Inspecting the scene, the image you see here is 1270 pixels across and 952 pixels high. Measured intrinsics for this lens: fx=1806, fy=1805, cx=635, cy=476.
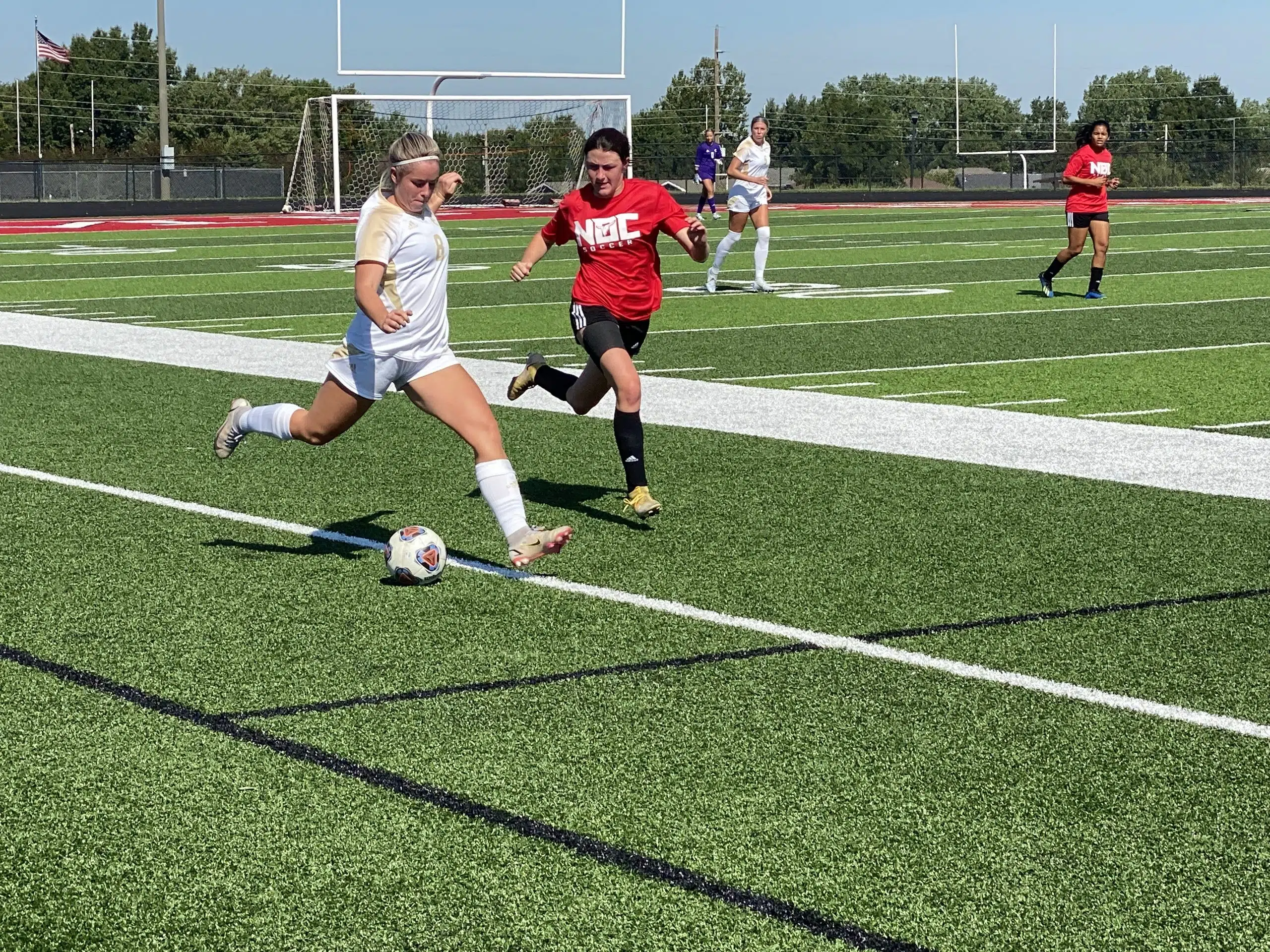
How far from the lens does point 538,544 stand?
6836 millimetres

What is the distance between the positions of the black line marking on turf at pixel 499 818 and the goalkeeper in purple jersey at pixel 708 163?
29.9 meters

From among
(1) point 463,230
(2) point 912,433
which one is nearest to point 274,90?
(1) point 463,230

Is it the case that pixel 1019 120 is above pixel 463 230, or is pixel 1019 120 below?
above

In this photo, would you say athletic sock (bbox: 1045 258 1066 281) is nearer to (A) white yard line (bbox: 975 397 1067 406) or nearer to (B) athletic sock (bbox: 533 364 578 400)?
(A) white yard line (bbox: 975 397 1067 406)

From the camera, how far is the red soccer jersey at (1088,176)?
1955 cm

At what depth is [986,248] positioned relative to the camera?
31.2 meters

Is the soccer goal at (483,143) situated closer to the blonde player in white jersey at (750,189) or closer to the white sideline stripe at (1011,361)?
the blonde player in white jersey at (750,189)

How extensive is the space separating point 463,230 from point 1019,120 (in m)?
99.8

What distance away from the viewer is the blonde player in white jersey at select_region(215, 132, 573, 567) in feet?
22.5

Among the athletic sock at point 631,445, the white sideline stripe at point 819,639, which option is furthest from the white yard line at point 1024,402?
the white sideline stripe at point 819,639

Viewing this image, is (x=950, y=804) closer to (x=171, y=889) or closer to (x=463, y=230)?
(x=171, y=889)

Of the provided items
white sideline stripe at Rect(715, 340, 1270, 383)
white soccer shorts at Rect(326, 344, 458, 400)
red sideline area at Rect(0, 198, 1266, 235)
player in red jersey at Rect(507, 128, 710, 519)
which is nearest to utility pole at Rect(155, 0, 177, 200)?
red sideline area at Rect(0, 198, 1266, 235)

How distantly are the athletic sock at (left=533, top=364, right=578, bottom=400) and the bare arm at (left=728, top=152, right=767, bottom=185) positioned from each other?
475 inches

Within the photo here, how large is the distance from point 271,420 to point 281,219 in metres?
41.3
